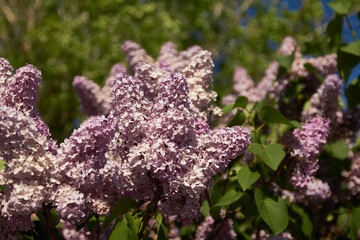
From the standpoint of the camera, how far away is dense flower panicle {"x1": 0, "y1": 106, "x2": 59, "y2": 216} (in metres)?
1.18

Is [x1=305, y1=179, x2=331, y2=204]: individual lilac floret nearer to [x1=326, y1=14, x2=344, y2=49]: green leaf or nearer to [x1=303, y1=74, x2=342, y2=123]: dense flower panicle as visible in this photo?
[x1=303, y1=74, x2=342, y2=123]: dense flower panicle

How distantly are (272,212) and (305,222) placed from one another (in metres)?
0.62

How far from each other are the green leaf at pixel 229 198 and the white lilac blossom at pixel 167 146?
400 mm

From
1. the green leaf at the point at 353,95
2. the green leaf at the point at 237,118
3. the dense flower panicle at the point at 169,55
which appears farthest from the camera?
the green leaf at the point at 353,95

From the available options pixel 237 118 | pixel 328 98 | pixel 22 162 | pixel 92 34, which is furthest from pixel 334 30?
pixel 92 34

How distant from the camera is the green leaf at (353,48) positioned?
8.51ft

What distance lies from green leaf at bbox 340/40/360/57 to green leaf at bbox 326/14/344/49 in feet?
0.56

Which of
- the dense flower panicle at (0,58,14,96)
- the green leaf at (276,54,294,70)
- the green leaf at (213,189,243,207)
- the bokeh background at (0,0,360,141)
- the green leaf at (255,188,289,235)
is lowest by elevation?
A: the green leaf at (255,188,289,235)

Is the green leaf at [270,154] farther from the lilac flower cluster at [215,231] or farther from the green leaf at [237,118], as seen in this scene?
the lilac flower cluster at [215,231]

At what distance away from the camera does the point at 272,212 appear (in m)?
1.83

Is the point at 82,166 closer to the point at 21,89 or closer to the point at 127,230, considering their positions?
the point at 127,230

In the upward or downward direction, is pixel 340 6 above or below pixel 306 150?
above

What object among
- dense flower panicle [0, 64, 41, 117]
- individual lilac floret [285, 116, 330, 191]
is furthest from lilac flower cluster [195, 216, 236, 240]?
dense flower panicle [0, 64, 41, 117]

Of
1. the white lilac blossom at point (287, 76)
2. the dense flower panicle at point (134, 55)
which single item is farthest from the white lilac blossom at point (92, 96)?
the white lilac blossom at point (287, 76)
